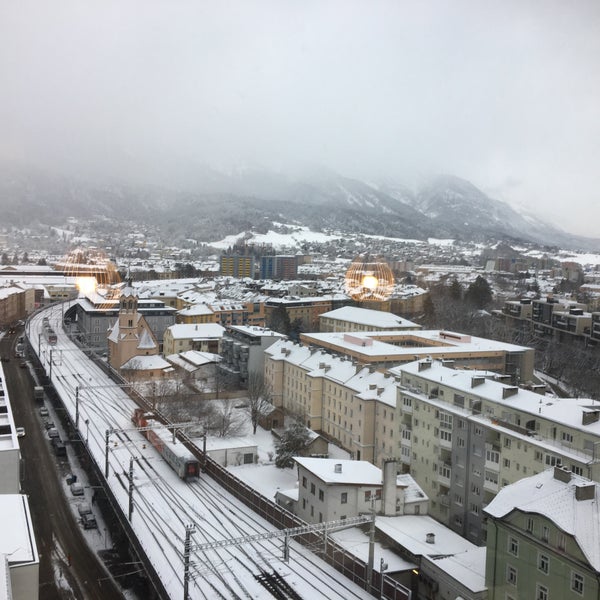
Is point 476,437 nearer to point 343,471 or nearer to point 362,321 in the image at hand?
point 343,471

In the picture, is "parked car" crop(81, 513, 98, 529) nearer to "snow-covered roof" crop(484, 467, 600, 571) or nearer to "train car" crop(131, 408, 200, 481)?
"train car" crop(131, 408, 200, 481)

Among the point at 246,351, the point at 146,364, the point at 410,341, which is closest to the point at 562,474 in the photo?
the point at 246,351

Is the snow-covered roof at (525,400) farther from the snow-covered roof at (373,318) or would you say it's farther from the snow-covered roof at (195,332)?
the snow-covered roof at (373,318)

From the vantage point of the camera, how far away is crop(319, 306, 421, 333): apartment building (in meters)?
32.8

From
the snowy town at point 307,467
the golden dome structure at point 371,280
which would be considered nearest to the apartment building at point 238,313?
the snowy town at point 307,467

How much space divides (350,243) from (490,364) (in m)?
117

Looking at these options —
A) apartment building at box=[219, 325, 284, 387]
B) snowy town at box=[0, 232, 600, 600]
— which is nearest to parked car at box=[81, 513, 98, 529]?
snowy town at box=[0, 232, 600, 600]

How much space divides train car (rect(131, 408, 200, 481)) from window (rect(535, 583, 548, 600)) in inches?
342

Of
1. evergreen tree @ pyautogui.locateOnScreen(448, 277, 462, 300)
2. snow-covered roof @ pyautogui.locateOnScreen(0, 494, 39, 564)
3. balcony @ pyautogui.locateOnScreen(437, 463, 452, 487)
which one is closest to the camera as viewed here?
snow-covered roof @ pyautogui.locateOnScreen(0, 494, 39, 564)

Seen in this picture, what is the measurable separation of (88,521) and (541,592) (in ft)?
29.5

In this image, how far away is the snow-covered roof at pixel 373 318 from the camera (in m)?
32.8

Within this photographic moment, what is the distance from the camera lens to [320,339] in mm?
26766

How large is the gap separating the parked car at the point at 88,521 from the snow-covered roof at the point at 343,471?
14.3 feet

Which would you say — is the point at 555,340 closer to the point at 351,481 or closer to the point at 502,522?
the point at 351,481
